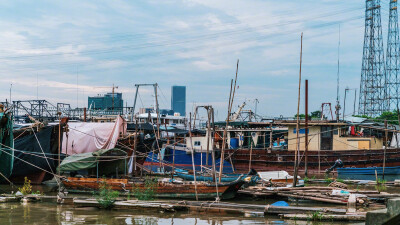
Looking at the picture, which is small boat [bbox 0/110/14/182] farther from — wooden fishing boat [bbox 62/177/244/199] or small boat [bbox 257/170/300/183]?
small boat [bbox 257/170/300/183]

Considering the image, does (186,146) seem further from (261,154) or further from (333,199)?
(333,199)

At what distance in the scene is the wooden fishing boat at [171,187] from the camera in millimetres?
15875

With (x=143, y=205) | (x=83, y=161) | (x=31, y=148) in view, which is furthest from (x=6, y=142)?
(x=143, y=205)

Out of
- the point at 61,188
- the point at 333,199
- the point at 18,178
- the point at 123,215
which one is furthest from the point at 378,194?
the point at 18,178

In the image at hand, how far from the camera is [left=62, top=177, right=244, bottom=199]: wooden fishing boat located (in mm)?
15875

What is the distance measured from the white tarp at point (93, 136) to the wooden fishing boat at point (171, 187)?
5.78 meters

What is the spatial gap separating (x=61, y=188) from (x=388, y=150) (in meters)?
20.2

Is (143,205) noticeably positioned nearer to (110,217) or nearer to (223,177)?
(110,217)

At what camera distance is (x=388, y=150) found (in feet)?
93.4

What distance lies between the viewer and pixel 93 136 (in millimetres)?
23922

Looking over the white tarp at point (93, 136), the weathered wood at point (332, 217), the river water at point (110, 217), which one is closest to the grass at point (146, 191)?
the river water at point (110, 217)

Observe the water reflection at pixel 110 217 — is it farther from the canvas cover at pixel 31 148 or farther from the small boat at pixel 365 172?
the small boat at pixel 365 172

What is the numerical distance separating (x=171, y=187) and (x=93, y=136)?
8.69 metres

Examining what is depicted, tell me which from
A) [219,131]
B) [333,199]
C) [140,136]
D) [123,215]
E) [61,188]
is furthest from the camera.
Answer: [219,131]
